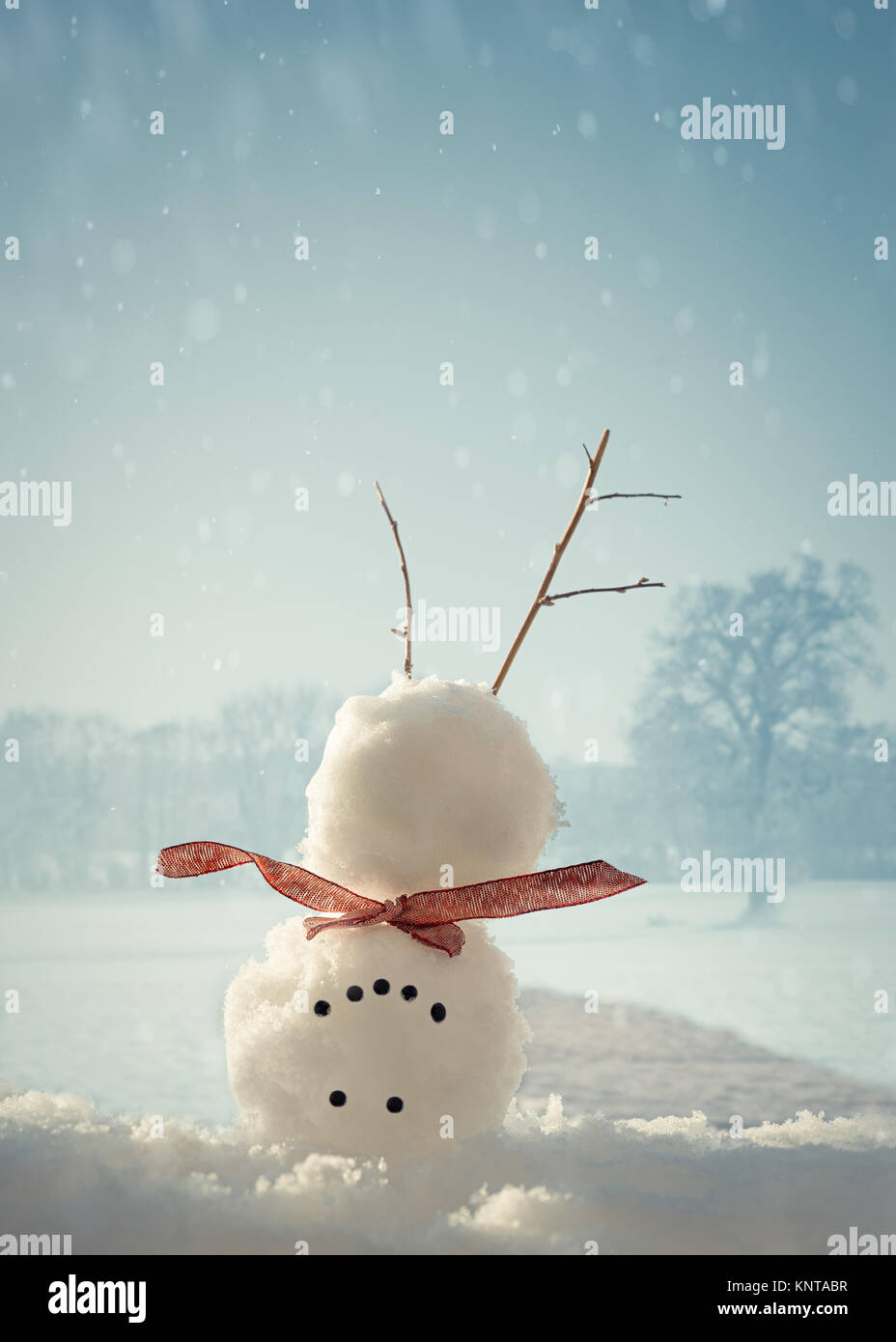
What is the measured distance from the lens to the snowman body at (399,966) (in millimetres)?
998

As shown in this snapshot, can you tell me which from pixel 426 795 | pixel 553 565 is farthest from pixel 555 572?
pixel 426 795

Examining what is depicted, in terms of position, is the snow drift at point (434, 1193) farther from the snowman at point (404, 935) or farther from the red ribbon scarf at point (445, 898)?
the red ribbon scarf at point (445, 898)

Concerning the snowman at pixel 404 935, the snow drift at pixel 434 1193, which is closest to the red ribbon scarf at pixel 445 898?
the snowman at pixel 404 935

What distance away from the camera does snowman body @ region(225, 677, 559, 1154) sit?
998 mm

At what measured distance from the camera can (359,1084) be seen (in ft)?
3.25

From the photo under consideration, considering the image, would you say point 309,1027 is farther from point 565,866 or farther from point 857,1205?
point 857,1205

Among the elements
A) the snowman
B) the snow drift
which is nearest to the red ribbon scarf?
the snowman

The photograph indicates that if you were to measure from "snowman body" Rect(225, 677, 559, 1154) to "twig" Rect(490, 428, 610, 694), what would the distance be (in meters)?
0.07

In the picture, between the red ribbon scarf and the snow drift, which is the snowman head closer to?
the red ribbon scarf

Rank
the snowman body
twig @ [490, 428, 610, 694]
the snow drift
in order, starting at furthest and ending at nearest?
twig @ [490, 428, 610, 694] < the snowman body < the snow drift

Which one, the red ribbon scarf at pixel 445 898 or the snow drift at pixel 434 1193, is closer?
the snow drift at pixel 434 1193
